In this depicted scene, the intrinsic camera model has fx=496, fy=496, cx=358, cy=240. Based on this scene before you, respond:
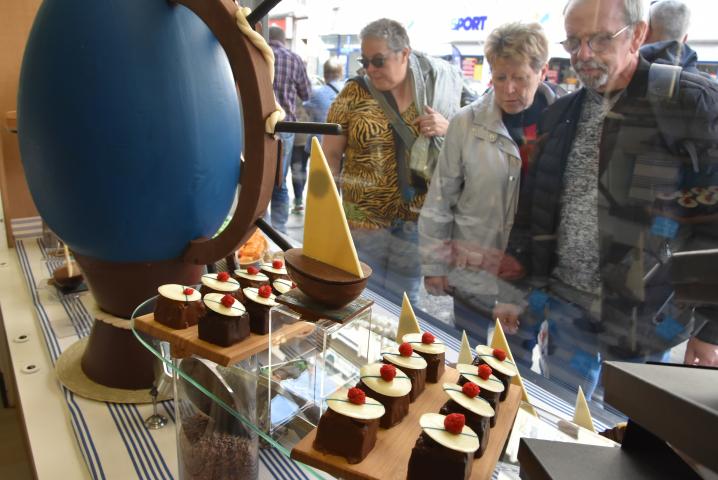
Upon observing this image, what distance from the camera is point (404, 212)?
1.42m

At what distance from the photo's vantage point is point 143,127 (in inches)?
25.8

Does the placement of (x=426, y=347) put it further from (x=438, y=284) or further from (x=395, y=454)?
(x=438, y=284)

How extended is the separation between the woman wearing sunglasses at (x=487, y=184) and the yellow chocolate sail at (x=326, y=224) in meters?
0.66

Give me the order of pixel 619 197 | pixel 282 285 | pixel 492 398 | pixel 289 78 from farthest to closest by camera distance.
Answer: pixel 289 78
pixel 619 197
pixel 282 285
pixel 492 398

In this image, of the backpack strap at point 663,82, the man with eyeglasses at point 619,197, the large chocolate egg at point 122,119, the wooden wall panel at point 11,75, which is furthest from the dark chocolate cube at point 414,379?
the wooden wall panel at point 11,75

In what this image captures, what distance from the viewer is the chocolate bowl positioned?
0.57m

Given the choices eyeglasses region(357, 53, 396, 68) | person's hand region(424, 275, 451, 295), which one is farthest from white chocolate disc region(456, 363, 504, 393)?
eyeglasses region(357, 53, 396, 68)

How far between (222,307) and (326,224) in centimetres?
18

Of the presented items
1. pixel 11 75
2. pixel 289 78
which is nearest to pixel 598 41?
pixel 289 78

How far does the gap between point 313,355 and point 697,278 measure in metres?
0.44

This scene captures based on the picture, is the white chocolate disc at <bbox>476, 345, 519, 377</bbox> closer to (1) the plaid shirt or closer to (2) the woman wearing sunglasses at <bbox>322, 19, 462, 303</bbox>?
(2) the woman wearing sunglasses at <bbox>322, 19, 462, 303</bbox>

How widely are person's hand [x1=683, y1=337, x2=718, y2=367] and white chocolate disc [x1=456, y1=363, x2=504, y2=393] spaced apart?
60 centimetres

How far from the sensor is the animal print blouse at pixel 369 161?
1358 mm

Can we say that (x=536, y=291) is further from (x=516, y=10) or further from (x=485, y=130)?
(x=516, y=10)
